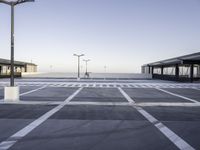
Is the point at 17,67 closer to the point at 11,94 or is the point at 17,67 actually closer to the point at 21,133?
the point at 11,94

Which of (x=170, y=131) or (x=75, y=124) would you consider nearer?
(x=170, y=131)

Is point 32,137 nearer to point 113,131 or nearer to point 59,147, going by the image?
point 59,147

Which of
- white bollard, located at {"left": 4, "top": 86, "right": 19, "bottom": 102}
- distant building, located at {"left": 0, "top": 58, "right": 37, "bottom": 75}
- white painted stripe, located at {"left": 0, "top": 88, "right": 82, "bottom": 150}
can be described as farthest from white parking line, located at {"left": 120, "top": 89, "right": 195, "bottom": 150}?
distant building, located at {"left": 0, "top": 58, "right": 37, "bottom": 75}

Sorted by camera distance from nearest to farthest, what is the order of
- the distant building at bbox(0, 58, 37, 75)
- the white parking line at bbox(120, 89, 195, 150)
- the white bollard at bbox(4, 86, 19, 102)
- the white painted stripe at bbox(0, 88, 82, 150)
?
1. the white painted stripe at bbox(0, 88, 82, 150)
2. the white parking line at bbox(120, 89, 195, 150)
3. the white bollard at bbox(4, 86, 19, 102)
4. the distant building at bbox(0, 58, 37, 75)

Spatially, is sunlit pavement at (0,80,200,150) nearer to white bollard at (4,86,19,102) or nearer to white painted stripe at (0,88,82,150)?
white painted stripe at (0,88,82,150)

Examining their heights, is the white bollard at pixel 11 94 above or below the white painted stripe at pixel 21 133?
above

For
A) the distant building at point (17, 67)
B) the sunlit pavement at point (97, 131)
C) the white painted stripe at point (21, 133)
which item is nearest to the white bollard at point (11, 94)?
the sunlit pavement at point (97, 131)

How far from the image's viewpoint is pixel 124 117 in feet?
37.6

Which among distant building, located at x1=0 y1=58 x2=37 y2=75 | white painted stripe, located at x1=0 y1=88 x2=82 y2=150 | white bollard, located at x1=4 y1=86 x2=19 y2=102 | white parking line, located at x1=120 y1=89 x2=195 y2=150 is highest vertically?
distant building, located at x1=0 y1=58 x2=37 y2=75

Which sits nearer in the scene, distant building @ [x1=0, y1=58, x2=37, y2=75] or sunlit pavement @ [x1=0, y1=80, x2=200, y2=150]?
sunlit pavement @ [x1=0, y1=80, x2=200, y2=150]

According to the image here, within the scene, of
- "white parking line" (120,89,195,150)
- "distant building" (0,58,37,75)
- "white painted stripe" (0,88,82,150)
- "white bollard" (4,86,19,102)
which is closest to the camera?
"white painted stripe" (0,88,82,150)

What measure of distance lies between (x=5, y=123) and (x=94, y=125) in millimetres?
3075

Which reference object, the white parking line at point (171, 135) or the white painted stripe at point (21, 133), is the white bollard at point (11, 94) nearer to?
the white painted stripe at point (21, 133)

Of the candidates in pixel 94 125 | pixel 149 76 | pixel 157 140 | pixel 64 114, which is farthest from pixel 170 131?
pixel 149 76
